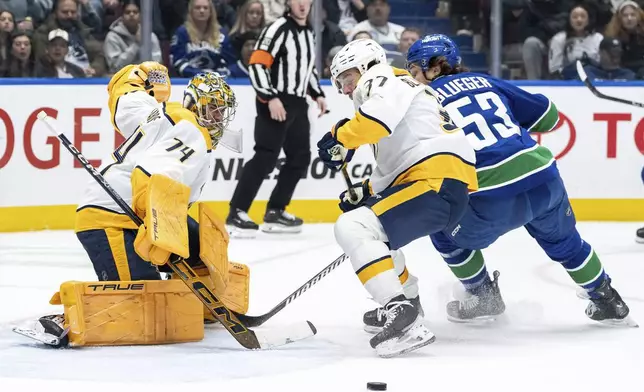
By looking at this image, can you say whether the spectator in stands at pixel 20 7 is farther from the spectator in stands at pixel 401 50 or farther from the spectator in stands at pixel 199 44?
the spectator in stands at pixel 401 50

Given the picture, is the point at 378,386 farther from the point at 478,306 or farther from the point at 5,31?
the point at 5,31

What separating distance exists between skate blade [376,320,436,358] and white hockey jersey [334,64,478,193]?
469 mm

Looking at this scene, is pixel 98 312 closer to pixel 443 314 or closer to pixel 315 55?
pixel 443 314

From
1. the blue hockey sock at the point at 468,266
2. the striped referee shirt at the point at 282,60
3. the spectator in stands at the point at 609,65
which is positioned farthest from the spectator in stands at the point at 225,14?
the blue hockey sock at the point at 468,266

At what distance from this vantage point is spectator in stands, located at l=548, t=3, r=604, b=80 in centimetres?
757

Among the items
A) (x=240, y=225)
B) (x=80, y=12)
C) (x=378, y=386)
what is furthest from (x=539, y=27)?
(x=378, y=386)

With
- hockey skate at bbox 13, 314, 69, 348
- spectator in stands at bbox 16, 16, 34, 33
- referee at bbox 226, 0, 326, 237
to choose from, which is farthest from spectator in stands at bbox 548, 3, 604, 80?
hockey skate at bbox 13, 314, 69, 348

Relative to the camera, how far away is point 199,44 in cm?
729

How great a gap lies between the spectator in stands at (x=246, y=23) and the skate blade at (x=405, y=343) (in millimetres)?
4047

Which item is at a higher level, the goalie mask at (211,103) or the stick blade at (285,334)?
the goalie mask at (211,103)

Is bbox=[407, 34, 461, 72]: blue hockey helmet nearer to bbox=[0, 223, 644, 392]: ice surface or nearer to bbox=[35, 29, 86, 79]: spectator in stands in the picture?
bbox=[0, 223, 644, 392]: ice surface

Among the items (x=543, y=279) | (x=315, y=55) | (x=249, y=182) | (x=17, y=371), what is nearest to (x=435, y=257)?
(x=543, y=279)

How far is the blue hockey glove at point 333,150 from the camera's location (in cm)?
369

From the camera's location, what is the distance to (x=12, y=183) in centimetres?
658
